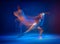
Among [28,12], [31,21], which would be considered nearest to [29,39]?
[31,21]

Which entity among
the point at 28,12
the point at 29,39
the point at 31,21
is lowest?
the point at 29,39

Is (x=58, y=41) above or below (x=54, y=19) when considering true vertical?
below

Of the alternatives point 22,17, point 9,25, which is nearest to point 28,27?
point 22,17

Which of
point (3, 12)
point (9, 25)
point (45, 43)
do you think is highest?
point (3, 12)

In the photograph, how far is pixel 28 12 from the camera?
1.75 meters

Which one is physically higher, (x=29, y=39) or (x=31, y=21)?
(x=31, y=21)

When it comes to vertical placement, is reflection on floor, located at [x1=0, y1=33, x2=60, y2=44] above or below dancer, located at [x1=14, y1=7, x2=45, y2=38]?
below

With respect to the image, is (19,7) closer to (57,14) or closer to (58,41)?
(57,14)

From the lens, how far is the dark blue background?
1.74m

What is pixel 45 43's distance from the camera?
5.56ft

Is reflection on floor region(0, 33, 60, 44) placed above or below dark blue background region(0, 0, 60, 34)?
below

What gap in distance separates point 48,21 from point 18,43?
1.66 feet

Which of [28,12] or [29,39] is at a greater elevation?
[28,12]

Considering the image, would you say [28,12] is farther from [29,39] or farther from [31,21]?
A: [29,39]
